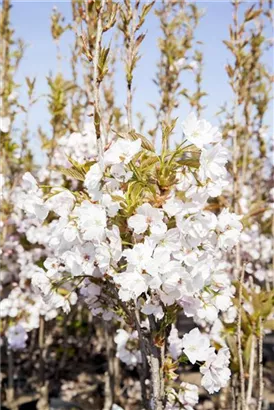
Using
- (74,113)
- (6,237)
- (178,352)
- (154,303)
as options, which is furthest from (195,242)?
(74,113)

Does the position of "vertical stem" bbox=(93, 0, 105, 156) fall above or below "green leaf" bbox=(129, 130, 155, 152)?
above

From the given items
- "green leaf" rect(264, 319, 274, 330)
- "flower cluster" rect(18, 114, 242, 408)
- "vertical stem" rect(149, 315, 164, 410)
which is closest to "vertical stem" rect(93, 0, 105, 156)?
"flower cluster" rect(18, 114, 242, 408)

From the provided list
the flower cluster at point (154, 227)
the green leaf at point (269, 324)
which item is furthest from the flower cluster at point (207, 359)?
the green leaf at point (269, 324)

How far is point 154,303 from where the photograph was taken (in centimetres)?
144

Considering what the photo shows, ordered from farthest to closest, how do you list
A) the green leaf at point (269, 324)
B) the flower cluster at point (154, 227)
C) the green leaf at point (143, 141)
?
the green leaf at point (269, 324) → the green leaf at point (143, 141) → the flower cluster at point (154, 227)

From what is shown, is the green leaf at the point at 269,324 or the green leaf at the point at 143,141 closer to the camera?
the green leaf at the point at 143,141

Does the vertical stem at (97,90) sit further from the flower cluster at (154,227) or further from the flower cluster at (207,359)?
the flower cluster at (207,359)

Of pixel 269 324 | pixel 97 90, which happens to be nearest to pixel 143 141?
pixel 97 90

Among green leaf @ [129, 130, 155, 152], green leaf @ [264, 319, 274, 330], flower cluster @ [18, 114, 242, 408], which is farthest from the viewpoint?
green leaf @ [264, 319, 274, 330]

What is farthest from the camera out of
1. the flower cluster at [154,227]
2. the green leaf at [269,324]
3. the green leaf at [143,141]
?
the green leaf at [269,324]

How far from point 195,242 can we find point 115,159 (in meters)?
0.32

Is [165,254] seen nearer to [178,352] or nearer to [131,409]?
[178,352]

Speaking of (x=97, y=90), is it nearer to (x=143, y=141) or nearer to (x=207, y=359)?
(x=143, y=141)

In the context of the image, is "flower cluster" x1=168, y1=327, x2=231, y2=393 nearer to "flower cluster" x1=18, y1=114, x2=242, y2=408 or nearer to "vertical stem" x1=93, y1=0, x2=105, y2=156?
"flower cluster" x1=18, y1=114, x2=242, y2=408
